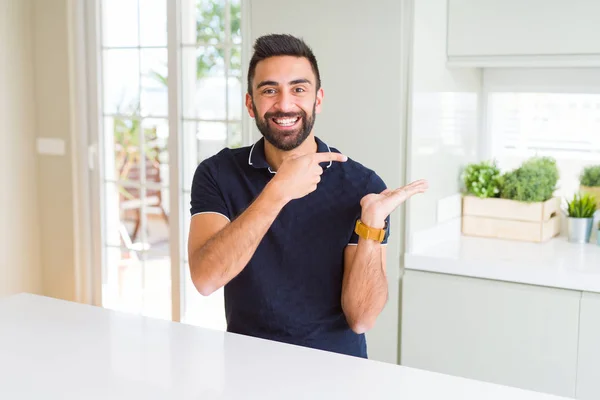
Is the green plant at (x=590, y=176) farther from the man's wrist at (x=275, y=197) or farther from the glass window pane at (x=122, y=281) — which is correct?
the glass window pane at (x=122, y=281)

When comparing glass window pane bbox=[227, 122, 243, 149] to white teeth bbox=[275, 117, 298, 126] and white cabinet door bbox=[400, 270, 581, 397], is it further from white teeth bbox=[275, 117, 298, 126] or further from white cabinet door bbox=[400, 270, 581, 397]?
white teeth bbox=[275, 117, 298, 126]

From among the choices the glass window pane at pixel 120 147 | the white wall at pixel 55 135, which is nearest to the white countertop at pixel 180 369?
the glass window pane at pixel 120 147

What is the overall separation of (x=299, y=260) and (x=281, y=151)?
0.31 m

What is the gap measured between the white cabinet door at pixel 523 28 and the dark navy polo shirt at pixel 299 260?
1.18m

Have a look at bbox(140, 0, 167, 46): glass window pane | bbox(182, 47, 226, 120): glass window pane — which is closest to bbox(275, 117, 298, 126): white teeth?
bbox(182, 47, 226, 120): glass window pane

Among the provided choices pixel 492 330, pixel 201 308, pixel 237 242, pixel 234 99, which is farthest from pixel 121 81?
pixel 237 242

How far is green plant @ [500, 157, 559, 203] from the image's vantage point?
323 centimetres

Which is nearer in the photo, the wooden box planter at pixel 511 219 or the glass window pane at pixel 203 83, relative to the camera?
the wooden box planter at pixel 511 219

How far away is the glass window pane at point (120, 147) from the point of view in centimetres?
420

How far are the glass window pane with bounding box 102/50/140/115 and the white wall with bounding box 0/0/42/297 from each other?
457 millimetres

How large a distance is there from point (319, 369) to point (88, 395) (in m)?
0.46

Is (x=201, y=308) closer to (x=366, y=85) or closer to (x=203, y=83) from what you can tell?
(x=203, y=83)

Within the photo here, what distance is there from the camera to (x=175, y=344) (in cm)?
179

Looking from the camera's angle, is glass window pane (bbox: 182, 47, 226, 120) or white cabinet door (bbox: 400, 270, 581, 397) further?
glass window pane (bbox: 182, 47, 226, 120)
